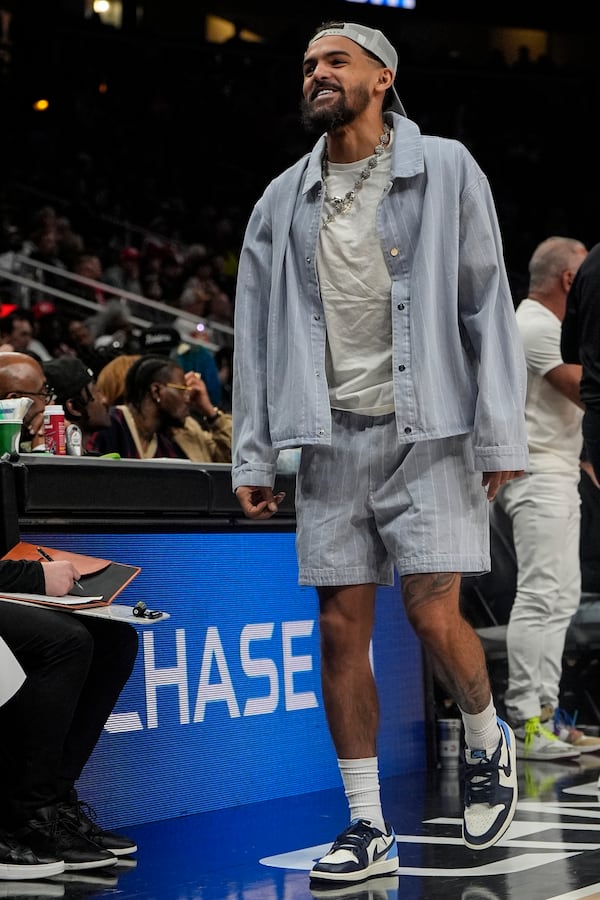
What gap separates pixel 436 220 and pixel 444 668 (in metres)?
0.96

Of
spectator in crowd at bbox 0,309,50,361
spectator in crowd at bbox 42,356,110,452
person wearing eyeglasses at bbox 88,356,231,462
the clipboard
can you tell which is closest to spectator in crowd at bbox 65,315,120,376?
spectator in crowd at bbox 0,309,50,361

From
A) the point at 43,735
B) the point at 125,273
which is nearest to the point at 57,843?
the point at 43,735

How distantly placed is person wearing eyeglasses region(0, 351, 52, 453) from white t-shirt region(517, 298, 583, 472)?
1.77 metres

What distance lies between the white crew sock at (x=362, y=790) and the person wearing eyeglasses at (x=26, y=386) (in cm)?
141

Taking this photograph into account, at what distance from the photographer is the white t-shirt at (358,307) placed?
2.78 metres

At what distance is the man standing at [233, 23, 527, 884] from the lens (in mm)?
2697

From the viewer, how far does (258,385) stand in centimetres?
289

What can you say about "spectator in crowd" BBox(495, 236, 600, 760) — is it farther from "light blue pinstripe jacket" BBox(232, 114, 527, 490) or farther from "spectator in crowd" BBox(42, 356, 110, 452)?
"light blue pinstripe jacket" BBox(232, 114, 527, 490)

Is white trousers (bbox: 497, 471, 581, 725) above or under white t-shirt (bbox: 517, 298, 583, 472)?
under

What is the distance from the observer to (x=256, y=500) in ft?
9.42

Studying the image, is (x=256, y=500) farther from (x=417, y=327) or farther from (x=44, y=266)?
(x=44, y=266)

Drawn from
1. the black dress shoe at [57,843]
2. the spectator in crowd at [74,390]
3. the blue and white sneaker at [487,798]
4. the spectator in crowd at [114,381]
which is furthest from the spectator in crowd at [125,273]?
the blue and white sneaker at [487,798]

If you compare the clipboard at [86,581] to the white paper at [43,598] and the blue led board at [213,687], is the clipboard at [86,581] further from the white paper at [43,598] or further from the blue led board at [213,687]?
the blue led board at [213,687]

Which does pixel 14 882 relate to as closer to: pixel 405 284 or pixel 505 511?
pixel 405 284
